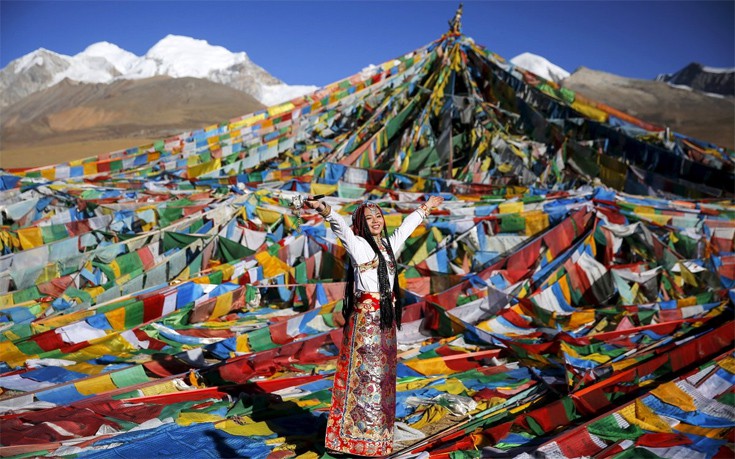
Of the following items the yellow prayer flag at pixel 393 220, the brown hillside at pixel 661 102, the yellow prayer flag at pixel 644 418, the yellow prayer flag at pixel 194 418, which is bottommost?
the yellow prayer flag at pixel 644 418

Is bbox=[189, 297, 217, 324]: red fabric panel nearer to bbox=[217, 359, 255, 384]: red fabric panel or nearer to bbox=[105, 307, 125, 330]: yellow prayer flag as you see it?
bbox=[105, 307, 125, 330]: yellow prayer flag

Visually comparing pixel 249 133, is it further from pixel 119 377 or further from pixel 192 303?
pixel 119 377

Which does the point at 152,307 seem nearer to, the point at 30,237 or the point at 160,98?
the point at 30,237

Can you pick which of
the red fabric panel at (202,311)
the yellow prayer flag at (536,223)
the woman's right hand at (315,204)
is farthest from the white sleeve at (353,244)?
the yellow prayer flag at (536,223)

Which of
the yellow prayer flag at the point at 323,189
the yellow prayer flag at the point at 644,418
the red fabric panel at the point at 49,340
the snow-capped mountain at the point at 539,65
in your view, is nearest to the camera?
the yellow prayer flag at the point at 644,418

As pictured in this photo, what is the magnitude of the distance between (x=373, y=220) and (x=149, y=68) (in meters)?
85.7

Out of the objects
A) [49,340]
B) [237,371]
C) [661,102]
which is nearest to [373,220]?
[237,371]

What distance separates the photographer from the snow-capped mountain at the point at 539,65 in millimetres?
65562

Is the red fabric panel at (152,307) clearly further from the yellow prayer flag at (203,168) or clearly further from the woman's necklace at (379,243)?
the yellow prayer flag at (203,168)

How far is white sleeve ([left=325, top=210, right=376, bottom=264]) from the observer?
11.3 ft

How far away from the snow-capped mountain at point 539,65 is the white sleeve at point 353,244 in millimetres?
64467

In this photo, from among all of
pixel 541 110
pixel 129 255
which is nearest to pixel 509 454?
pixel 129 255

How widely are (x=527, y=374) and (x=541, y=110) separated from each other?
286 inches

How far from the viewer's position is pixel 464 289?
252 inches
